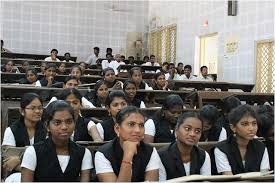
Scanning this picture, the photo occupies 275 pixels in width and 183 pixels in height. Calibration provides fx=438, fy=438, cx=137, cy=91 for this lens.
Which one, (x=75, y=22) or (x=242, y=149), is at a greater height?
(x=75, y=22)

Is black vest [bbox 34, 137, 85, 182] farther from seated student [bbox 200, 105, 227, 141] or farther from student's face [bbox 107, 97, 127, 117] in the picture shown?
seated student [bbox 200, 105, 227, 141]

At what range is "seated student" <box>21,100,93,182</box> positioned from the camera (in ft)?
8.07

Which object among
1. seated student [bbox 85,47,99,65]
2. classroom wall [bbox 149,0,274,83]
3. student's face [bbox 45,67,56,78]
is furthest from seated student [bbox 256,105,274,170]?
seated student [bbox 85,47,99,65]

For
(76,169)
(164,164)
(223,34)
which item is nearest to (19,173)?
(76,169)

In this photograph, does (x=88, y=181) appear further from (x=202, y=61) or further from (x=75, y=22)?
(x=75, y=22)

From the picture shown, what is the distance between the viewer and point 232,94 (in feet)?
20.2

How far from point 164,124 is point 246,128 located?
0.94 m

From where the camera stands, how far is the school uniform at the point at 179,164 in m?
2.60

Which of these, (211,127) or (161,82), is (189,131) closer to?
(211,127)

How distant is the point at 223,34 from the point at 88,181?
8.58 meters

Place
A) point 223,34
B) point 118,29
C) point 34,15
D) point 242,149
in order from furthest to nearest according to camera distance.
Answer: point 118,29, point 34,15, point 223,34, point 242,149

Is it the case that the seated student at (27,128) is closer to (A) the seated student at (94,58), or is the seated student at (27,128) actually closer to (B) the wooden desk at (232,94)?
(B) the wooden desk at (232,94)

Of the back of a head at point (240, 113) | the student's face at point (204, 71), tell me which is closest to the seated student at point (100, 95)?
the back of a head at point (240, 113)

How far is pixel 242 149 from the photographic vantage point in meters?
2.86
